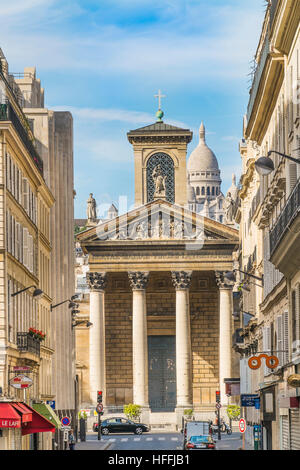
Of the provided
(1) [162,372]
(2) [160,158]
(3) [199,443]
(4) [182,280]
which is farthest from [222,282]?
(3) [199,443]

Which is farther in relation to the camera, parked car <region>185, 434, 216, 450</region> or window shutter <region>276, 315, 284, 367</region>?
parked car <region>185, 434, 216, 450</region>

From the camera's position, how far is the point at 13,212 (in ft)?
143

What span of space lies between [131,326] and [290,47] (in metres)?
79.3

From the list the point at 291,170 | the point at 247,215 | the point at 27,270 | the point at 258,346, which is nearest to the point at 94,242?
the point at 247,215

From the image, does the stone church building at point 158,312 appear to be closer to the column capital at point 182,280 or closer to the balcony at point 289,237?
the column capital at point 182,280

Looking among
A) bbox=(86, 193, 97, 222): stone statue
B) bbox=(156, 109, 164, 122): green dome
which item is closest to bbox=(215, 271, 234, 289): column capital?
bbox=(86, 193, 97, 222): stone statue

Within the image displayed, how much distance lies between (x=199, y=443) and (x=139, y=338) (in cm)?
4957

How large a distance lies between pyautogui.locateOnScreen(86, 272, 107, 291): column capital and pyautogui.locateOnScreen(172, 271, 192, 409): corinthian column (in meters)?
6.24

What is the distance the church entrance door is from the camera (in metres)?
109

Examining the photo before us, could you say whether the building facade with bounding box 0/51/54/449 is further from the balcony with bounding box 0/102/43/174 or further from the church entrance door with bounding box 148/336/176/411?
the church entrance door with bounding box 148/336/176/411

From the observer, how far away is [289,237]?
25703mm

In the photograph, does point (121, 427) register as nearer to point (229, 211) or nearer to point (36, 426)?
point (229, 211)

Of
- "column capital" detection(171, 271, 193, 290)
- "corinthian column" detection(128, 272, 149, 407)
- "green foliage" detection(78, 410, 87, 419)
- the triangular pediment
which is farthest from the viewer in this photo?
"column capital" detection(171, 271, 193, 290)

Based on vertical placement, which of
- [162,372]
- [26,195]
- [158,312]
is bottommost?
[162,372]
